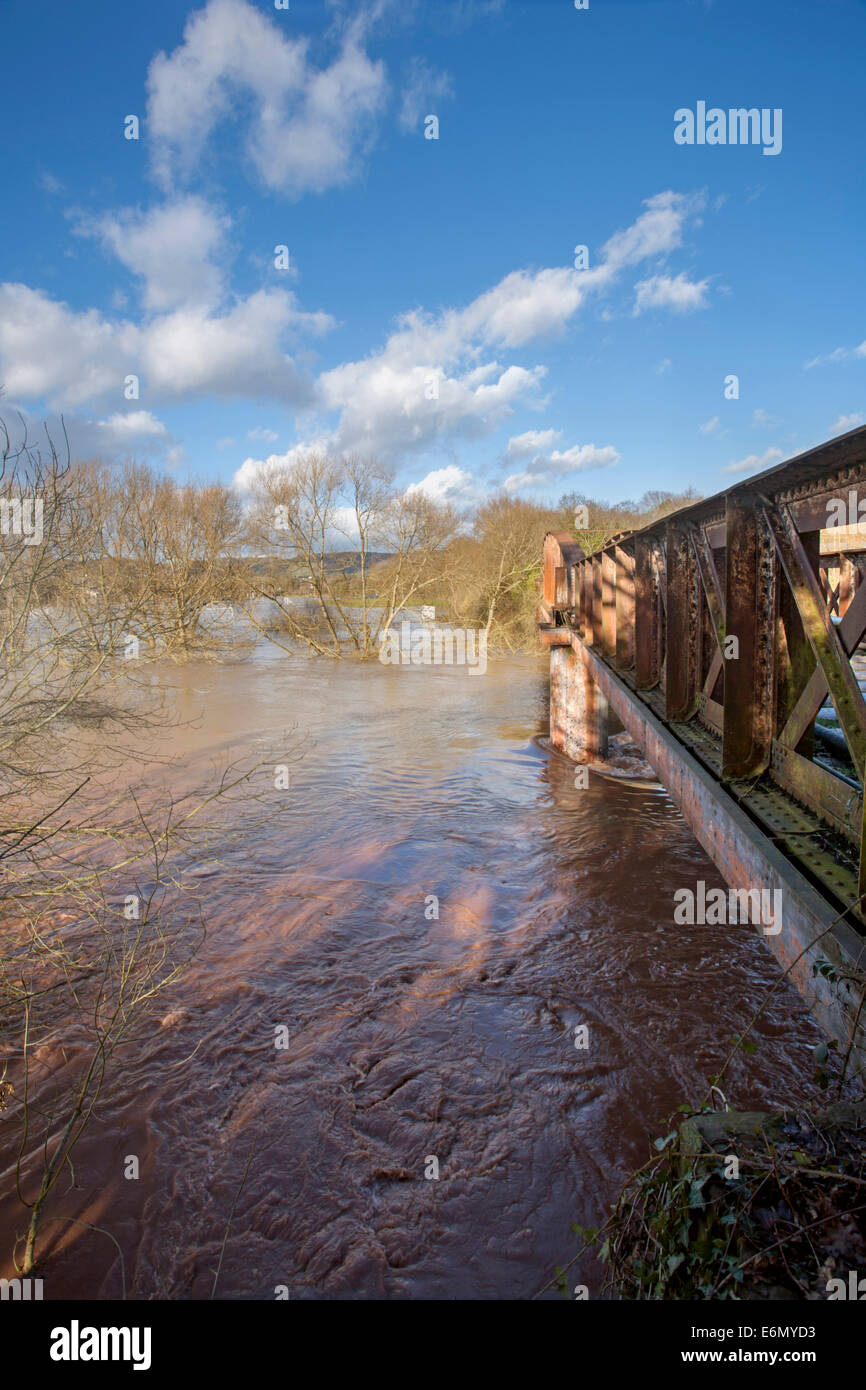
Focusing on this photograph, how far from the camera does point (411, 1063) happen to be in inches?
212

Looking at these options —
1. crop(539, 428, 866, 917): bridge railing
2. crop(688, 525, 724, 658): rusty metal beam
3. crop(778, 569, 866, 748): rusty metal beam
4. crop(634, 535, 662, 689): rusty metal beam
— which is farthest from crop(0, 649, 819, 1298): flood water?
crop(688, 525, 724, 658): rusty metal beam

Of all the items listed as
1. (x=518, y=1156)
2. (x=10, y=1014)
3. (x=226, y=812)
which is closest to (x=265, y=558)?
(x=226, y=812)

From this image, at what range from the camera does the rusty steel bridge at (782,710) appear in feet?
9.33

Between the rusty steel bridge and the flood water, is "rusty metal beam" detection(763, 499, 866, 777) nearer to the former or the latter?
the rusty steel bridge

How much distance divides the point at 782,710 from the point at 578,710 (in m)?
11.2

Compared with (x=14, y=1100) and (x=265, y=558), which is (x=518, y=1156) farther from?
(x=265, y=558)

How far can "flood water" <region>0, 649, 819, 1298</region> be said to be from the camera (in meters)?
3.91

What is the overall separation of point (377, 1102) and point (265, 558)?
2891 cm

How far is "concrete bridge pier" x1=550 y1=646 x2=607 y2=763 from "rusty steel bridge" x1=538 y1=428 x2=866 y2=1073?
25.9 ft

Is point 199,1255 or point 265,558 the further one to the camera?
point 265,558
